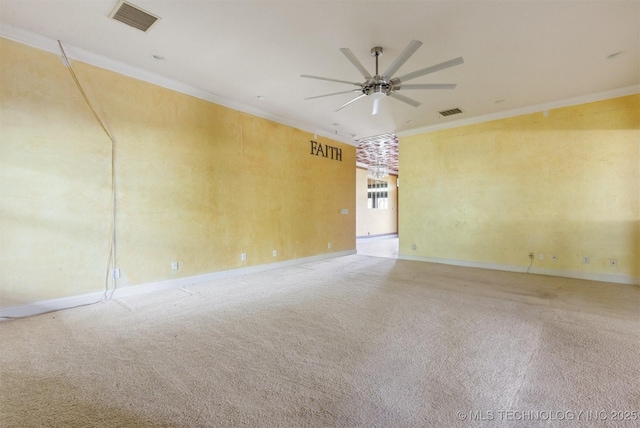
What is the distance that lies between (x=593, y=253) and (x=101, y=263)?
7.54 meters

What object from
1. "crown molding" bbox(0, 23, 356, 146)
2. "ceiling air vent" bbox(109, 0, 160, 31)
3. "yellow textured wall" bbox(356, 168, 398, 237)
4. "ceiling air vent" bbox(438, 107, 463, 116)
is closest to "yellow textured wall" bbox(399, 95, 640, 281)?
"ceiling air vent" bbox(438, 107, 463, 116)

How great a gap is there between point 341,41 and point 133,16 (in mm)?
2152

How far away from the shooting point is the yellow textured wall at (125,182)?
9.89 feet

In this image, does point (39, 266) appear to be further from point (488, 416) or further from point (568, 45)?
point (568, 45)

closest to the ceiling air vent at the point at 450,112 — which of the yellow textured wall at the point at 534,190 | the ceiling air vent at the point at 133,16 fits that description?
the yellow textured wall at the point at 534,190

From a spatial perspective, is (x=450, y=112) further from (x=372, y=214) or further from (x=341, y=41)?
(x=372, y=214)

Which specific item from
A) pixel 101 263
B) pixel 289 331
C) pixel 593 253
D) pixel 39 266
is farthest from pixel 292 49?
pixel 593 253

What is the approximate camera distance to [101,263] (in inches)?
139

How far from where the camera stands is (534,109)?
5.17 m

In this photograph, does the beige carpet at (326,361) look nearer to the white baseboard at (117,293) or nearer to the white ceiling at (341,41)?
the white baseboard at (117,293)

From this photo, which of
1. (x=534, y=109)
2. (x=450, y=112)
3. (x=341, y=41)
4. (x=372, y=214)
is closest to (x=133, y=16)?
(x=341, y=41)

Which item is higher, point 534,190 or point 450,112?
point 450,112

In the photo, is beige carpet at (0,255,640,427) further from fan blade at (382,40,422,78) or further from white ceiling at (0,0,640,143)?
white ceiling at (0,0,640,143)

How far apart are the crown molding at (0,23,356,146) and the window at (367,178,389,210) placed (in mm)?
7151
